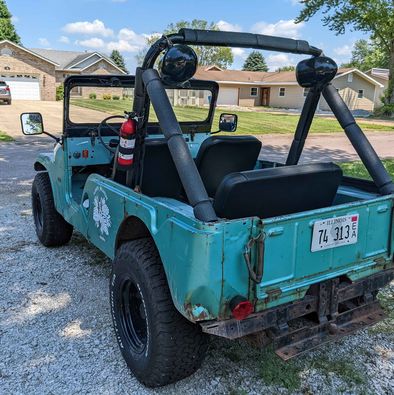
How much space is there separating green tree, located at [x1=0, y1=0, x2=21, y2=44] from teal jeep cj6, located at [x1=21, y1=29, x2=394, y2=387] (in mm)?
50848

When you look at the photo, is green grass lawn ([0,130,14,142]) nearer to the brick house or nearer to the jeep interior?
the jeep interior

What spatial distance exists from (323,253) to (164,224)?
919 mm

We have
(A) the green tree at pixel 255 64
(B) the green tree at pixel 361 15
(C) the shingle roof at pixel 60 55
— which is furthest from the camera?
(A) the green tree at pixel 255 64

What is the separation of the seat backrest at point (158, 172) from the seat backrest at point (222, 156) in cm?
23

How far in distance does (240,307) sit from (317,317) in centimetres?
68

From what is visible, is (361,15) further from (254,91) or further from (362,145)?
(362,145)

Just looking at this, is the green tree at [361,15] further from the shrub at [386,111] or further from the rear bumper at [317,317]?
the rear bumper at [317,317]

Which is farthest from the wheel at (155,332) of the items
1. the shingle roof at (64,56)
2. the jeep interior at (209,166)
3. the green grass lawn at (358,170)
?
the shingle roof at (64,56)

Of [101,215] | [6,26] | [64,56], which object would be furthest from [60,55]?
[101,215]

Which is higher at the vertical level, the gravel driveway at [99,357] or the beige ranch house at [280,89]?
the beige ranch house at [280,89]

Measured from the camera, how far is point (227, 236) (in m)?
2.05

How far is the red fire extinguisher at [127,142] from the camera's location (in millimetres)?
2709

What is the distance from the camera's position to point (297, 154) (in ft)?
11.6

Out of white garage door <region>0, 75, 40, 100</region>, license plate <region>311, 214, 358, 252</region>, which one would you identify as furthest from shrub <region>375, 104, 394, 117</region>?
license plate <region>311, 214, 358, 252</region>
